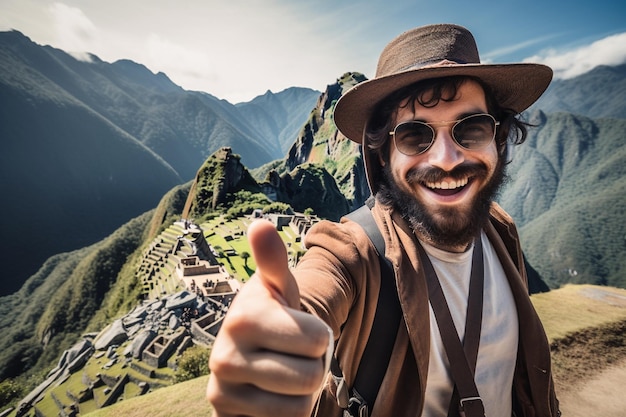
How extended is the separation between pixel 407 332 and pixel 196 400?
521 cm

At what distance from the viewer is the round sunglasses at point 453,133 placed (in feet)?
6.30

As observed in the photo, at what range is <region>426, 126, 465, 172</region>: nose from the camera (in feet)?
6.06

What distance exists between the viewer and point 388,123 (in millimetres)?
2176

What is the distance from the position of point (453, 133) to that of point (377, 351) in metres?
1.43

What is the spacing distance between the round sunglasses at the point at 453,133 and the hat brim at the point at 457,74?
0.29 meters

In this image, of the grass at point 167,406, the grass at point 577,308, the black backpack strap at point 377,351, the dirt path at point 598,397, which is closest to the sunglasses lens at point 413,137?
the black backpack strap at point 377,351

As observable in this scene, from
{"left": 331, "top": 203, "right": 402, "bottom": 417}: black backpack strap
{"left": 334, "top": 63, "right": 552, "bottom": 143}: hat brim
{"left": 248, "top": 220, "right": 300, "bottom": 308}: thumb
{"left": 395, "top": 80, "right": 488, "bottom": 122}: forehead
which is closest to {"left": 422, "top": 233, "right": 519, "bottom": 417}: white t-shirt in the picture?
{"left": 331, "top": 203, "right": 402, "bottom": 417}: black backpack strap

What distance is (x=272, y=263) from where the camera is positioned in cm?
81

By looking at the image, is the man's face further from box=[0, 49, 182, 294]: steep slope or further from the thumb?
box=[0, 49, 182, 294]: steep slope

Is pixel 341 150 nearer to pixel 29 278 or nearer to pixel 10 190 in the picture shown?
pixel 29 278

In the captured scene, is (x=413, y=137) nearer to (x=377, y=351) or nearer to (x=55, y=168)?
(x=377, y=351)

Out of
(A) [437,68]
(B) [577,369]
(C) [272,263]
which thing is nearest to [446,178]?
(A) [437,68]

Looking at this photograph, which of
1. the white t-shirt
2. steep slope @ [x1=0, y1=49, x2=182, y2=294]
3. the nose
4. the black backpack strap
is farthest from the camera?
steep slope @ [x1=0, y1=49, x2=182, y2=294]

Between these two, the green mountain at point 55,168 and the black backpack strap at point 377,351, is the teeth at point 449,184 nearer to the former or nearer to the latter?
the black backpack strap at point 377,351
